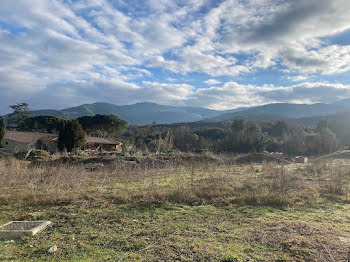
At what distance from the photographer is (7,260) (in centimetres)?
256

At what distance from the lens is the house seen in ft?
85.7

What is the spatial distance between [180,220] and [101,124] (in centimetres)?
3335

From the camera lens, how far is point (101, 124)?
3538 centimetres

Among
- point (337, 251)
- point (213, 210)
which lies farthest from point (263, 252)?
point (213, 210)

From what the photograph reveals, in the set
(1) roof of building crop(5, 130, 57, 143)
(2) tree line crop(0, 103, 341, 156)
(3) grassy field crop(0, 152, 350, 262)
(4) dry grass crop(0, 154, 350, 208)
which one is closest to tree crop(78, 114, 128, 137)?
(2) tree line crop(0, 103, 341, 156)

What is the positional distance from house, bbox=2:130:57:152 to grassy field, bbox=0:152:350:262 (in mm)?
22138

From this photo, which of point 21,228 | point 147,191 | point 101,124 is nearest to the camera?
point 21,228

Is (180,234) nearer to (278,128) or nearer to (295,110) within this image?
Answer: (278,128)

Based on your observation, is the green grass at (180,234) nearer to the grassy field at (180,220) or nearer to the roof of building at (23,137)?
the grassy field at (180,220)

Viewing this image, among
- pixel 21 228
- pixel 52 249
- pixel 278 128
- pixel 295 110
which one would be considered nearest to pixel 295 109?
pixel 295 110

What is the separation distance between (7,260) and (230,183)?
526 cm

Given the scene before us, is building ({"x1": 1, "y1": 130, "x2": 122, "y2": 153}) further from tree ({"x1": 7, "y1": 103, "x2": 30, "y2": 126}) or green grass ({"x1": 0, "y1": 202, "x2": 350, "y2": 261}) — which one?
green grass ({"x1": 0, "y1": 202, "x2": 350, "y2": 261})

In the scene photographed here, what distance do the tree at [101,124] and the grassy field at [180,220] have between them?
94.5 feet

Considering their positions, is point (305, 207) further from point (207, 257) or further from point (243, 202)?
point (207, 257)
